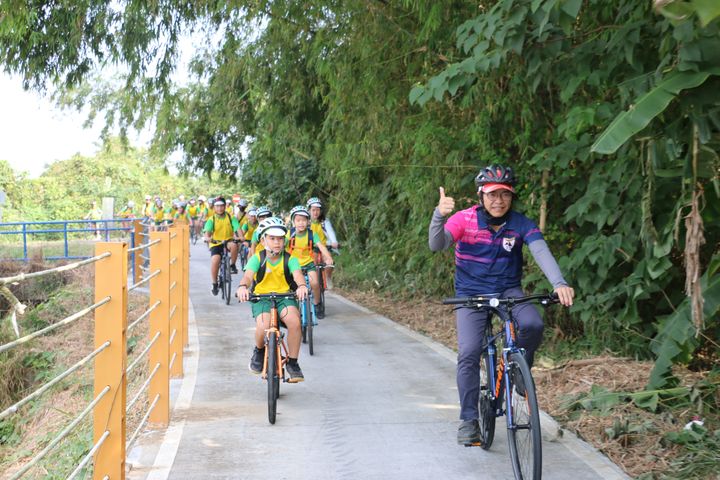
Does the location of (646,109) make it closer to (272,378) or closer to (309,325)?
(272,378)

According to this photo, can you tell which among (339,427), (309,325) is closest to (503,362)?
(339,427)

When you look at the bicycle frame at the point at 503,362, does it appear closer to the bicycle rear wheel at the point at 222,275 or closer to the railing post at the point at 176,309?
the railing post at the point at 176,309

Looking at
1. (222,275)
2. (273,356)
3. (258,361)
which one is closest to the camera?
(273,356)

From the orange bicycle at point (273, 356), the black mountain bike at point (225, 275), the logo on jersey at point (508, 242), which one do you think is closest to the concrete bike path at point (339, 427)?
the orange bicycle at point (273, 356)

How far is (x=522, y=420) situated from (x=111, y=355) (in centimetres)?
258

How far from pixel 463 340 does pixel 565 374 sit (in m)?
3.06

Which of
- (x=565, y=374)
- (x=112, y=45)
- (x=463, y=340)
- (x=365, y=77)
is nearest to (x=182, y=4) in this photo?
(x=112, y=45)

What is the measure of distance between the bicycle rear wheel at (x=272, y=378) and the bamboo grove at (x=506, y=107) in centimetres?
251

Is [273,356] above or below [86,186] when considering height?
below

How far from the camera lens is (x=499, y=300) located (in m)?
6.18

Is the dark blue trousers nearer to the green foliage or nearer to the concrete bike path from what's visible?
the concrete bike path

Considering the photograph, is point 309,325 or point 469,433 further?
point 309,325

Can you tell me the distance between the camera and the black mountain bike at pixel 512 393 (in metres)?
5.66

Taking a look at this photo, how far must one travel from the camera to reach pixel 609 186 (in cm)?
900
